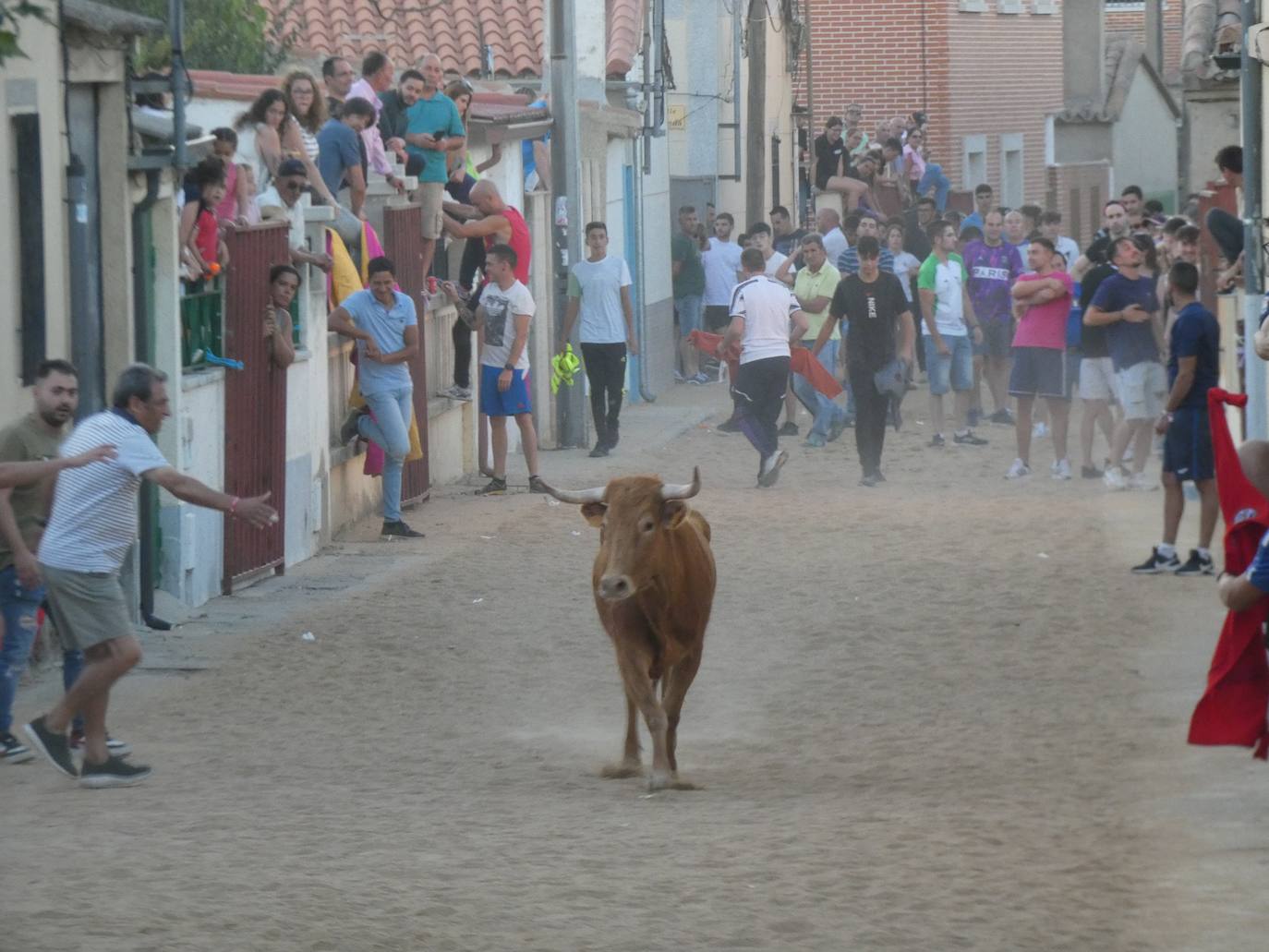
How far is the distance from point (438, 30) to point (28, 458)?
1738 cm

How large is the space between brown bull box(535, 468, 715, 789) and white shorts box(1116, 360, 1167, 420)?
7672mm

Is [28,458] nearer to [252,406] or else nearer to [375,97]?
[252,406]

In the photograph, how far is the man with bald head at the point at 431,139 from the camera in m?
18.1

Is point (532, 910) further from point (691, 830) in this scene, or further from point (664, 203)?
point (664, 203)

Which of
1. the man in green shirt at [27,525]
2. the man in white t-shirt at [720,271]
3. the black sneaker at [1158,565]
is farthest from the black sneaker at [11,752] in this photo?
the man in white t-shirt at [720,271]

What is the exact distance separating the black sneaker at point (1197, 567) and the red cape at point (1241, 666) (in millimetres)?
6239

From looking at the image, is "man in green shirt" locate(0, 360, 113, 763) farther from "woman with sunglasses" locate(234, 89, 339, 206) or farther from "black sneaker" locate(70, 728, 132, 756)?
"woman with sunglasses" locate(234, 89, 339, 206)

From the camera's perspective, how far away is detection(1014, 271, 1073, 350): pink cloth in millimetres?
18156

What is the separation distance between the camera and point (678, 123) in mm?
32688

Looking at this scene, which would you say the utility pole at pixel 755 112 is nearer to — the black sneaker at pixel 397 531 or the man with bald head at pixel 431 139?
the man with bald head at pixel 431 139

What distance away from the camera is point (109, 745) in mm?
8906

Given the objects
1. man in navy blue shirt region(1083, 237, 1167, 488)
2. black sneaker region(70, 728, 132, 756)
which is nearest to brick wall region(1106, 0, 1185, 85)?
man in navy blue shirt region(1083, 237, 1167, 488)

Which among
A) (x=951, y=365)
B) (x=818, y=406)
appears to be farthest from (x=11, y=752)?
(x=951, y=365)

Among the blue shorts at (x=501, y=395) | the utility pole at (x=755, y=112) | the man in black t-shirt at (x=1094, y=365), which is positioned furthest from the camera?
the utility pole at (x=755, y=112)
